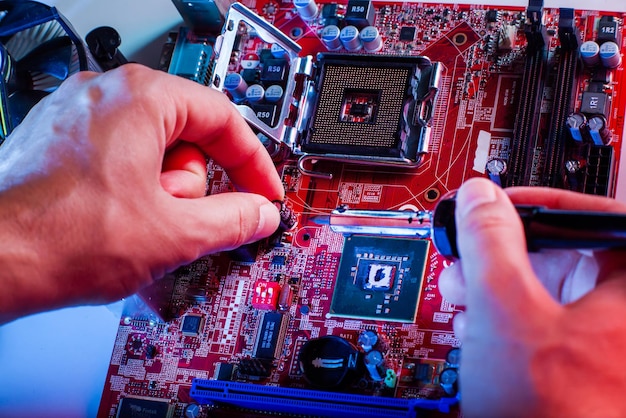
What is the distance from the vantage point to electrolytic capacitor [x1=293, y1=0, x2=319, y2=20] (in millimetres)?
4922

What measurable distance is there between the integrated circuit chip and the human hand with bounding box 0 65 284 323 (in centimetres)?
75

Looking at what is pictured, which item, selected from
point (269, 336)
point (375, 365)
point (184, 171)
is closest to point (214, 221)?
point (184, 171)

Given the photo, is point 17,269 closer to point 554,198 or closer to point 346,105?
point 554,198

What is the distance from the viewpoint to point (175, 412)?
4.21 m

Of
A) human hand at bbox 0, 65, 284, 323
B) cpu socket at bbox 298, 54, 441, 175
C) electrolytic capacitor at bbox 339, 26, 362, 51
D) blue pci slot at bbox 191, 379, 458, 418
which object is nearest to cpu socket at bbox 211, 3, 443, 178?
cpu socket at bbox 298, 54, 441, 175

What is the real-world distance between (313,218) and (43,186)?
1.67 m

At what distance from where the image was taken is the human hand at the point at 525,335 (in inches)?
89.3

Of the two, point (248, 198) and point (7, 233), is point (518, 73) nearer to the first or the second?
point (248, 198)

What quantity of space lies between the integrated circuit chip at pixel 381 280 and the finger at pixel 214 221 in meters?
0.59

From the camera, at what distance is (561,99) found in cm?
420

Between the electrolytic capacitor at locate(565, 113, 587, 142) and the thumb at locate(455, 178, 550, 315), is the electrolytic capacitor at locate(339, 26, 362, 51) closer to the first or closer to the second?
the electrolytic capacitor at locate(565, 113, 587, 142)

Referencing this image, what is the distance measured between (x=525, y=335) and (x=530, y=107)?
216 centimetres

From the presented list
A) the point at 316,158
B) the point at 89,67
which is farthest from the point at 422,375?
the point at 89,67

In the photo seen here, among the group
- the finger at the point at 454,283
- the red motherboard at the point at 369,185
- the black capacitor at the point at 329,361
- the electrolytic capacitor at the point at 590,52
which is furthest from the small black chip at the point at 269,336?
the electrolytic capacitor at the point at 590,52
